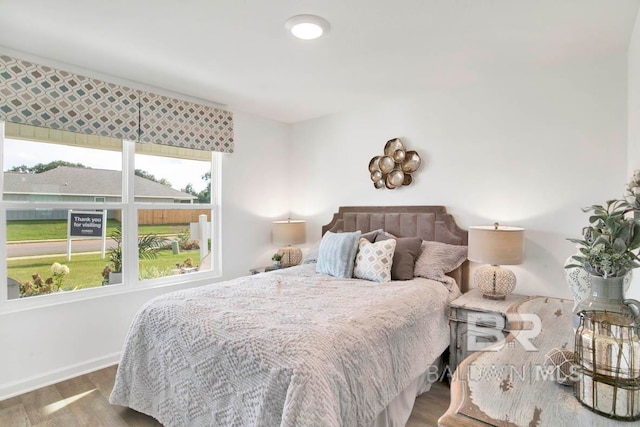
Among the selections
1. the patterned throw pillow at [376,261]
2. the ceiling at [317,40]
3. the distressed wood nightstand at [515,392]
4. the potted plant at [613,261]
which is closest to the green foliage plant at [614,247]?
the potted plant at [613,261]

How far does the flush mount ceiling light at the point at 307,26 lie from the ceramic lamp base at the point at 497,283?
207 centimetres

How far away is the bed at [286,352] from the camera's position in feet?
4.79

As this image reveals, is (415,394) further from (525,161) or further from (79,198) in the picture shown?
(79,198)

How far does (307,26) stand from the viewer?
6.65ft

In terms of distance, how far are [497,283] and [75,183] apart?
11.2ft

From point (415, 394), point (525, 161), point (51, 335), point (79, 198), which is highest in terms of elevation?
point (525, 161)

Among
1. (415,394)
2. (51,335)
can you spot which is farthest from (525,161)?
(51,335)

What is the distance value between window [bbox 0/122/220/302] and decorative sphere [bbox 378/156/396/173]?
1.76m

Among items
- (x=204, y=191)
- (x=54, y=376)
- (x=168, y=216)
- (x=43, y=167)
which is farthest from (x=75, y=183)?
(x=54, y=376)

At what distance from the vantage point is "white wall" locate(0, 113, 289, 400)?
2502mm

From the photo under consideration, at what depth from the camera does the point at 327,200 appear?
407cm

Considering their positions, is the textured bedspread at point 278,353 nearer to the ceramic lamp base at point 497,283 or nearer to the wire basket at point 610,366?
the ceramic lamp base at point 497,283

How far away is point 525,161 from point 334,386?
2.36 m

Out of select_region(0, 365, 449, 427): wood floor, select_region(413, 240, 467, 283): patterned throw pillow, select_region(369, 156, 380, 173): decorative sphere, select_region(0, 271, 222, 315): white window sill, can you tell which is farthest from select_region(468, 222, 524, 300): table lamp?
select_region(0, 271, 222, 315): white window sill
